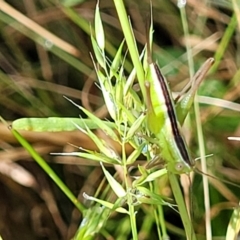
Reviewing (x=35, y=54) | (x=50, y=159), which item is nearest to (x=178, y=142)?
(x=50, y=159)

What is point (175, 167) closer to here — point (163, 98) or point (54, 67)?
point (163, 98)

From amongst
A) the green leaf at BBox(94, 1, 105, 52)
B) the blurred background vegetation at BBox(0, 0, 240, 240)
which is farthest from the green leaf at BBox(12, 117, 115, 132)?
the blurred background vegetation at BBox(0, 0, 240, 240)

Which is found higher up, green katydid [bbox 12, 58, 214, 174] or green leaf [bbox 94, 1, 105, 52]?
green leaf [bbox 94, 1, 105, 52]

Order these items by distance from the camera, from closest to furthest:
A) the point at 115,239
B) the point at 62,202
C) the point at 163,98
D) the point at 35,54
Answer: the point at 163,98
the point at 115,239
the point at 62,202
the point at 35,54

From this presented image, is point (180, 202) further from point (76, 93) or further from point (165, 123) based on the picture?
point (76, 93)

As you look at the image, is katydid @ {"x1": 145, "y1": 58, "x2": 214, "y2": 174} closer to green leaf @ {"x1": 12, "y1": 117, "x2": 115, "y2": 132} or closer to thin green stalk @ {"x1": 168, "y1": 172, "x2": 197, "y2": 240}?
thin green stalk @ {"x1": 168, "y1": 172, "x2": 197, "y2": 240}
